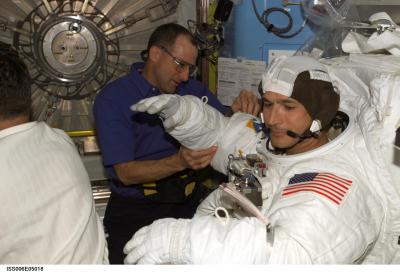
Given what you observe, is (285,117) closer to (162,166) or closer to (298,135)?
(298,135)

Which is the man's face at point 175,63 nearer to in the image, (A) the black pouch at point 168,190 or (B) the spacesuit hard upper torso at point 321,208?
(A) the black pouch at point 168,190

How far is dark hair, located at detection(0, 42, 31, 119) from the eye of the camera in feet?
3.48

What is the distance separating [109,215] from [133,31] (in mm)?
1113

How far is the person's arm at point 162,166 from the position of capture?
162cm

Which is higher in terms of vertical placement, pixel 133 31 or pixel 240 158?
pixel 133 31

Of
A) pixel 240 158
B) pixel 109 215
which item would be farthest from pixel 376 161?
pixel 109 215

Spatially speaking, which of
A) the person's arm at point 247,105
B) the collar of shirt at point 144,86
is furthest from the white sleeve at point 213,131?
the collar of shirt at point 144,86

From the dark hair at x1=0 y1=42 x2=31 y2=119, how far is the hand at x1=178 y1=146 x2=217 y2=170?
681 millimetres

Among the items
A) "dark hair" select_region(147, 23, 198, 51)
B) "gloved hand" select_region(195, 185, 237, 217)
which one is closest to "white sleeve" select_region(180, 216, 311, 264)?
"gloved hand" select_region(195, 185, 237, 217)

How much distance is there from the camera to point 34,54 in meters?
2.33

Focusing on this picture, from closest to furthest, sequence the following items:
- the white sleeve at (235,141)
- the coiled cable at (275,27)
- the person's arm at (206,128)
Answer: the person's arm at (206,128), the white sleeve at (235,141), the coiled cable at (275,27)

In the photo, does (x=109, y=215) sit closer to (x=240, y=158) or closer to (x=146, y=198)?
(x=146, y=198)

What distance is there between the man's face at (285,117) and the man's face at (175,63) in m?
0.66

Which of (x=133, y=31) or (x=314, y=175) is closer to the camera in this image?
(x=314, y=175)
